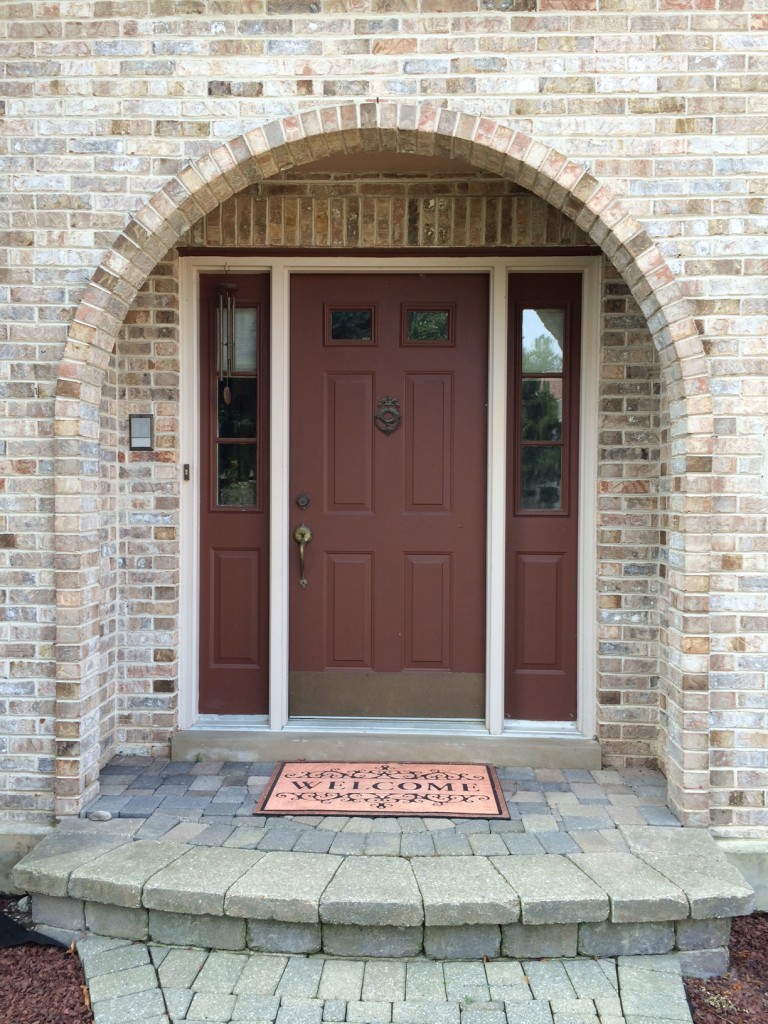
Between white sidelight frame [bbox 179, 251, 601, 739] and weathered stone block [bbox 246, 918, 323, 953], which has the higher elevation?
white sidelight frame [bbox 179, 251, 601, 739]

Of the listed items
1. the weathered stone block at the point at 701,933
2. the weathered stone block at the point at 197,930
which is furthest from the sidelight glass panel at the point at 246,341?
the weathered stone block at the point at 701,933

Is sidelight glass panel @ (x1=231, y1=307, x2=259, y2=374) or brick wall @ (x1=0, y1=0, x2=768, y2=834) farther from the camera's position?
sidelight glass panel @ (x1=231, y1=307, x2=259, y2=374)

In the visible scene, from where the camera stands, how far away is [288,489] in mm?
3803

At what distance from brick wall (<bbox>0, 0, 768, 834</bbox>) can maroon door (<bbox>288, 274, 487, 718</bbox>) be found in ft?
3.02

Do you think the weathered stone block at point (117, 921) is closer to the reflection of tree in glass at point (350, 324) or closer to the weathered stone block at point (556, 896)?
the weathered stone block at point (556, 896)

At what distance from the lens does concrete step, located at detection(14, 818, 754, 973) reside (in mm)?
2527

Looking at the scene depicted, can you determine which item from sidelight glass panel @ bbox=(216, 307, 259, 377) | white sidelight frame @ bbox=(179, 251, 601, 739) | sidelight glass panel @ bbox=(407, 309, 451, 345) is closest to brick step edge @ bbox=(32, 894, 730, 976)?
white sidelight frame @ bbox=(179, 251, 601, 739)

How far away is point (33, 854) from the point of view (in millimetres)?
2809

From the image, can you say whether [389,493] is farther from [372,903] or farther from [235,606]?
[372,903]

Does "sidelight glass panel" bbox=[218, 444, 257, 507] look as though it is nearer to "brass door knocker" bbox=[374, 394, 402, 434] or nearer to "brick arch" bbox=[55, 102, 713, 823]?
"brass door knocker" bbox=[374, 394, 402, 434]

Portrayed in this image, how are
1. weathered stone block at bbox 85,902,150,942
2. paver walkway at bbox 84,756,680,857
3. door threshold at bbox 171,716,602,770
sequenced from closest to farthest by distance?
weathered stone block at bbox 85,902,150,942 < paver walkway at bbox 84,756,680,857 < door threshold at bbox 171,716,602,770

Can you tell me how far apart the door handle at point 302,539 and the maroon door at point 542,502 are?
97cm

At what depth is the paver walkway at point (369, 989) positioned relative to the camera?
7.70ft

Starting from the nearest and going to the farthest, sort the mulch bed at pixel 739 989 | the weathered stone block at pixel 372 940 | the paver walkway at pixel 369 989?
the paver walkway at pixel 369 989 → the mulch bed at pixel 739 989 → the weathered stone block at pixel 372 940
